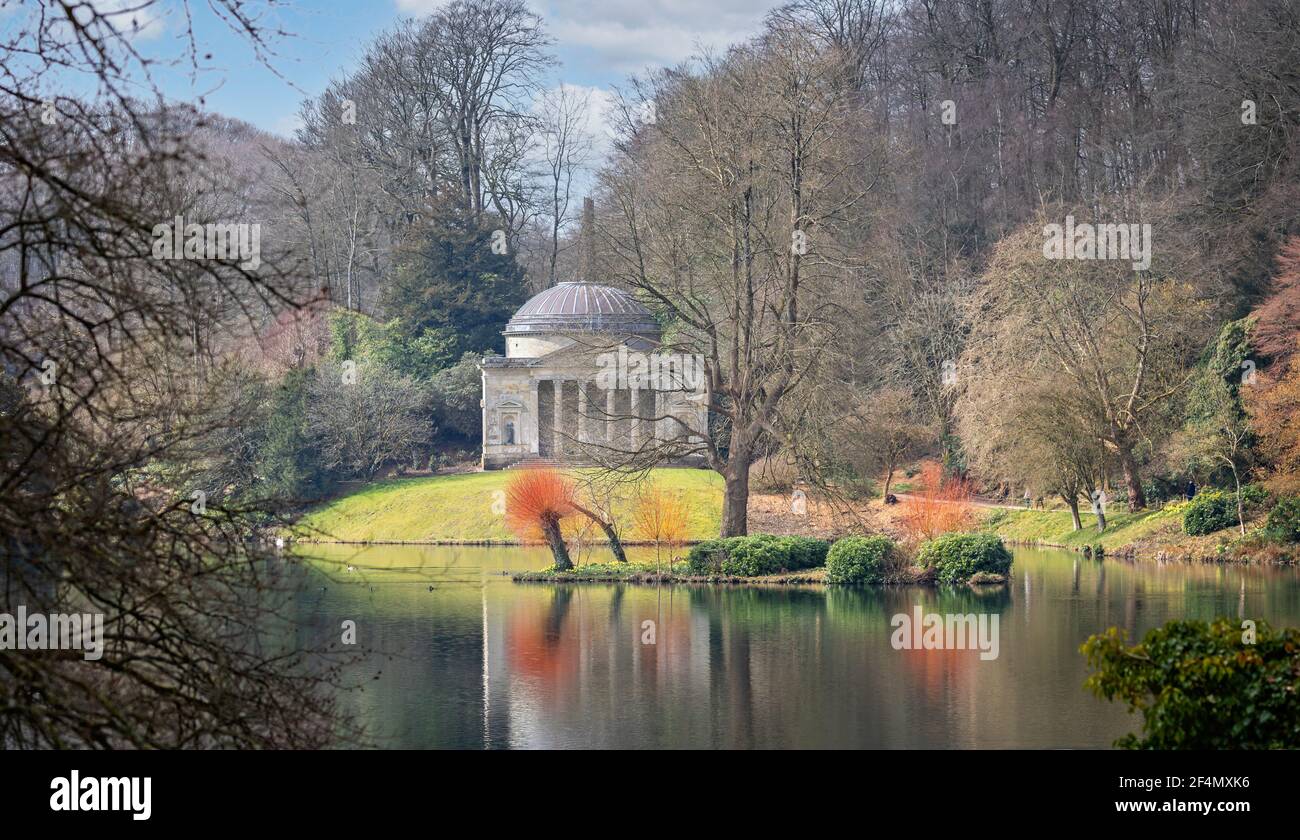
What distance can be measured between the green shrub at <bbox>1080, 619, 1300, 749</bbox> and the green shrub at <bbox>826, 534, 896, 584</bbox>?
62.8 feet

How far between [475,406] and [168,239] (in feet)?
151

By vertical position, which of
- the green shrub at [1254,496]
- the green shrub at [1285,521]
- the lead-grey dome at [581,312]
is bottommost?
the green shrub at [1285,521]

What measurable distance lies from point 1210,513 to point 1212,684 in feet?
86.7

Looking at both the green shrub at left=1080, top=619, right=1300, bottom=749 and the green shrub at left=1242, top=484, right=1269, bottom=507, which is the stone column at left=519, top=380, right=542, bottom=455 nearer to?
the green shrub at left=1242, top=484, right=1269, bottom=507

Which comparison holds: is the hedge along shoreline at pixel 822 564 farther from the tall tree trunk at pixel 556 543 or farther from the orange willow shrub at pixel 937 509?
the orange willow shrub at pixel 937 509

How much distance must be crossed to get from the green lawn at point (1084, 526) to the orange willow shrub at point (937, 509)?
1254 mm

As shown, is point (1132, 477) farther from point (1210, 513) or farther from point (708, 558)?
point (708, 558)

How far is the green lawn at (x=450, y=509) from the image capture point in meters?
41.2

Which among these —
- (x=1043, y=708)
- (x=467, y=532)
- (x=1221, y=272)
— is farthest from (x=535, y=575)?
(x=1221, y=272)

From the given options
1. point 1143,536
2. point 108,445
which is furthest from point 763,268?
point 108,445

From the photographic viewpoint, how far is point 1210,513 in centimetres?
3422

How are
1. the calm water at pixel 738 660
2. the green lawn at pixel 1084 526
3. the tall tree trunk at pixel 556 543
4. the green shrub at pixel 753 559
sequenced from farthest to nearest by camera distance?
1. the green lawn at pixel 1084 526
2. the tall tree trunk at pixel 556 543
3. the green shrub at pixel 753 559
4. the calm water at pixel 738 660

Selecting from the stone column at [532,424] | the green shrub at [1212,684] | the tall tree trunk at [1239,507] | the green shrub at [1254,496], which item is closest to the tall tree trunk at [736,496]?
the tall tree trunk at [1239,507]
